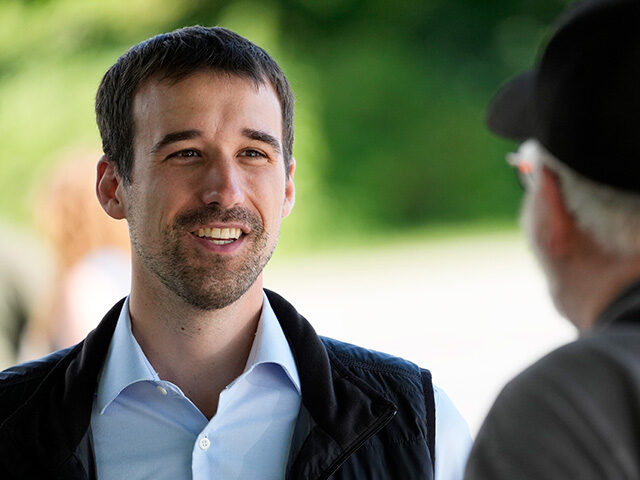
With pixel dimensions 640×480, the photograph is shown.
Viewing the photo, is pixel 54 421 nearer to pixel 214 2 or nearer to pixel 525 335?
pixel 525 335

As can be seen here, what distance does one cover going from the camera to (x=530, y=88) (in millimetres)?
1032

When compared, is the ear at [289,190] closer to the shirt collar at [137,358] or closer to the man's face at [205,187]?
the man's face at [205,187]

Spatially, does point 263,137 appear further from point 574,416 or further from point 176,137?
point 574,416

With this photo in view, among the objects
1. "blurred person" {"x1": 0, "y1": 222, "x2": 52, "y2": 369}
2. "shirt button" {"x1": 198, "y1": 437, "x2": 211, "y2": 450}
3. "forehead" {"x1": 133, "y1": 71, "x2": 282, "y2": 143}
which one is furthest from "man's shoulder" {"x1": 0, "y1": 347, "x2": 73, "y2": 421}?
"blurred person" {"x1": 0, "y1": 222, "x2": 52, "y2": 369}

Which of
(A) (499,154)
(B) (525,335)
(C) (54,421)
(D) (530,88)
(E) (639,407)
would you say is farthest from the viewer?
(A) (499,154)

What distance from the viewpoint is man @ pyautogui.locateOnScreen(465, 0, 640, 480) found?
2.73 ft

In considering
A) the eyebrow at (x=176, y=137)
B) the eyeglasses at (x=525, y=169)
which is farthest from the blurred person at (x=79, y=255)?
the eyeglasses at (x=525, y=169)

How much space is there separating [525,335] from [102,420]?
569 cm

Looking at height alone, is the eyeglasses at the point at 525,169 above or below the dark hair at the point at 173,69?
below

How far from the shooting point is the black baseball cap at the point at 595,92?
88cm

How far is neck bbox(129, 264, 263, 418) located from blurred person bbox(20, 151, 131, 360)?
1597mm

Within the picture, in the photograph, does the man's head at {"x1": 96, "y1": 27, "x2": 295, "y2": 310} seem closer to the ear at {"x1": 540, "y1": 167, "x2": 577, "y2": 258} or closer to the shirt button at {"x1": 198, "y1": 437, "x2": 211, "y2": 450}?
the shirt button at {"x1": 198, "y1": 437, "x2": 211, "y2": 450}

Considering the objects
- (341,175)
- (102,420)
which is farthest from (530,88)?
(341,175)

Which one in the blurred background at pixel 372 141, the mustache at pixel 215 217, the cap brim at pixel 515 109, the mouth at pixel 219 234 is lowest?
the mouth at pixel 219 234
